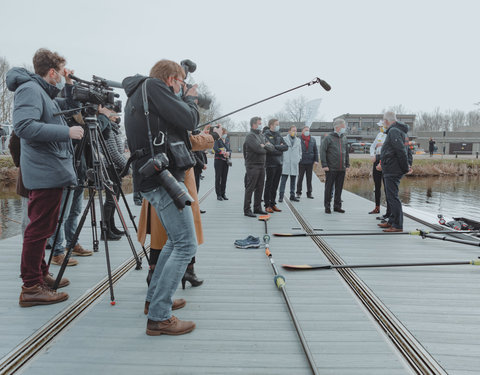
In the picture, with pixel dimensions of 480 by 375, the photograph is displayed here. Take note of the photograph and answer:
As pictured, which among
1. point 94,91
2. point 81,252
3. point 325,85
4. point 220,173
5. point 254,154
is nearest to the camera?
point 94,91

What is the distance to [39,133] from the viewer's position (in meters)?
2.38

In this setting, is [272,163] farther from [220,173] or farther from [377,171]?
[377,171]

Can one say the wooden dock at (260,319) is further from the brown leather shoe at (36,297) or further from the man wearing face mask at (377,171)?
the man wearing face mask at (377,171)

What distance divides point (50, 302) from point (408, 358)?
2481 mm

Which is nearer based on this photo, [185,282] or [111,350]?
[111,350]

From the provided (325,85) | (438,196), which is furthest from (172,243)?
(438,196)

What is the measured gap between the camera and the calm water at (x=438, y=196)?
11414 mm

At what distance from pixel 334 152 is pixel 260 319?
4.84 metres

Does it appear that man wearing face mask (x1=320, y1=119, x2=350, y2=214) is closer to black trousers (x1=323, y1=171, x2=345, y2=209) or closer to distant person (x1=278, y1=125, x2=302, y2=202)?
black trousers (x1=323, y1=171, x2=345, y2=209)

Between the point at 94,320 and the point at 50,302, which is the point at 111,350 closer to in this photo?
the point at 94,320

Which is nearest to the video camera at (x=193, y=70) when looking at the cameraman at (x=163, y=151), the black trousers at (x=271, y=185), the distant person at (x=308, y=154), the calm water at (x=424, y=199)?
the cameraman at (x=163, y=151)

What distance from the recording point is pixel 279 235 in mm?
4742

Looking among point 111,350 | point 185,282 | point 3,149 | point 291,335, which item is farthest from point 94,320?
point 3,149

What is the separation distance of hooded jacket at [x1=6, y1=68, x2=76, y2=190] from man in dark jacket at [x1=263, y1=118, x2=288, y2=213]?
4562 millimetres
